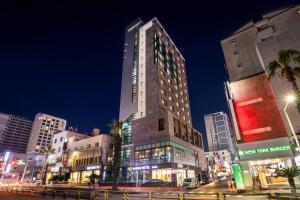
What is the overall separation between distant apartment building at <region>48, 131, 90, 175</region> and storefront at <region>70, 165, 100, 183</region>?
264 inches

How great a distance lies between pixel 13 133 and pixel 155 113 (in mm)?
172175

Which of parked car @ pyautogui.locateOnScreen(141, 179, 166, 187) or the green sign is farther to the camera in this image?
parked car @ pyautogui.locateOnScreen(141, 179, 166, 187)

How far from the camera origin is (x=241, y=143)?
1410 inches

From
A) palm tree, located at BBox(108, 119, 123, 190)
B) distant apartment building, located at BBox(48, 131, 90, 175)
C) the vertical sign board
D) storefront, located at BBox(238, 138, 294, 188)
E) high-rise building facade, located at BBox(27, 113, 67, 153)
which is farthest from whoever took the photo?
high-rise building facade, located at BBox(27, 113, 67, 153)

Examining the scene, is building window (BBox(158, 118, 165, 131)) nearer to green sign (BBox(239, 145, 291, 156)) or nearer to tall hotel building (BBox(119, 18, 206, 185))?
tall hotel building (BBox(119, 18, 206, 185))

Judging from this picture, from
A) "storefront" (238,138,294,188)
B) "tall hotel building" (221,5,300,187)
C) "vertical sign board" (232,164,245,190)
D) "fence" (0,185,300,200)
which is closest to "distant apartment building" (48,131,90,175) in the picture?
"fence" (0,185,300,200)

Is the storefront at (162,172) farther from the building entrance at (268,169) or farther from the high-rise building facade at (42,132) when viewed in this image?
the high-rise building facade at (42,132)

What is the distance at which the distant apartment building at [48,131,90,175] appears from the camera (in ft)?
277

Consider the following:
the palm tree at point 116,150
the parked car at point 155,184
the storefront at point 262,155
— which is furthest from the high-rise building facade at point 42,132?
the storefront at point 262,155

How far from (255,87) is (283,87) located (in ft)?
18.5

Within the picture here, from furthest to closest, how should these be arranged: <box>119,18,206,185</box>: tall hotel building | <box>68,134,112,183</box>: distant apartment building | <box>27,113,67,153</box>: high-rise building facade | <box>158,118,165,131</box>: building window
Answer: <box>27,113,67,153</box>: high-rise building facade → <box>68,134,112,183</box>: distant apartment building → <box>158,118,165,131</box>: building window → <box>119,18,206,185</box>: tall hotel building

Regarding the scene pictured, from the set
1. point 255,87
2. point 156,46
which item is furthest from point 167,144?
point 156,46

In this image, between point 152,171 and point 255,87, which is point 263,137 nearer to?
point 255,87

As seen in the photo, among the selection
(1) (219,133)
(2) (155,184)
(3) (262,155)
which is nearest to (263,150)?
(3) (262,155)
